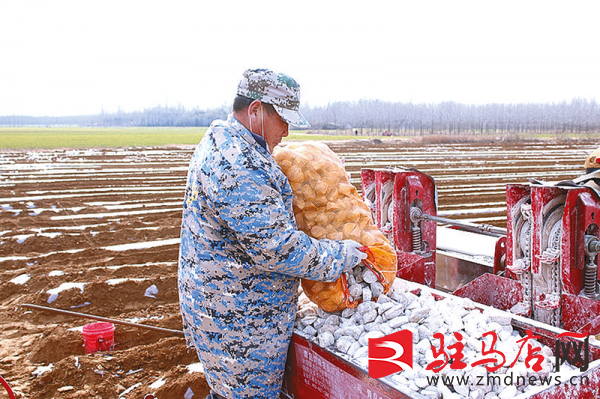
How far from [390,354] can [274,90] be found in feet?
4.04

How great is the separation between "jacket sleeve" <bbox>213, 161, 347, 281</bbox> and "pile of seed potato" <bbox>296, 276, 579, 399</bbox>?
17.3 inches

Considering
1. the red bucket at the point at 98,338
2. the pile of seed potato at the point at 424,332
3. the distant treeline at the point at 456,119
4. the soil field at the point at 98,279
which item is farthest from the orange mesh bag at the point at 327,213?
the distant treeline at the point at 456,119

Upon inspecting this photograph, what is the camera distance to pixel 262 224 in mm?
2016

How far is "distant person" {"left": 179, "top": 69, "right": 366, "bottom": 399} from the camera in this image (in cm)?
203

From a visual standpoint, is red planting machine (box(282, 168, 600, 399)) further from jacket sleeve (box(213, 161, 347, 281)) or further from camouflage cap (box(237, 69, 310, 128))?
camouflage cap (box(237, 69, 310, 128))

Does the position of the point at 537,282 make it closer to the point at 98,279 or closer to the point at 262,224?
the point at 262,224

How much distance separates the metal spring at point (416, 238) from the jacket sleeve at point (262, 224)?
6.26ft

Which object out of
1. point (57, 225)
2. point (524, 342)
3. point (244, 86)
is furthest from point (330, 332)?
point (57, 225)

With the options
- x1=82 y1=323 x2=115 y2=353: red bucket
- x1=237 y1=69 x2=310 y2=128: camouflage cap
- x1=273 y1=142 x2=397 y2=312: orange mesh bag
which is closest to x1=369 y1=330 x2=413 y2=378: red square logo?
x1=273 y1=142 x2=397 y2=312: orange mesh bag

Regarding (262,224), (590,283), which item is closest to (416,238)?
(590,283)

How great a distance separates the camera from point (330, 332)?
96.1 inches

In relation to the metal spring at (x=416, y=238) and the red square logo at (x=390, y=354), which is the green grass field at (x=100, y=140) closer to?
the metal spring at (x=416, y=238)

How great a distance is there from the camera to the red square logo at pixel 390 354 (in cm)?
210

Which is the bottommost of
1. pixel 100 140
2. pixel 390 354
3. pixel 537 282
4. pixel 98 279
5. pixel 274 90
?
pixel 98 279
